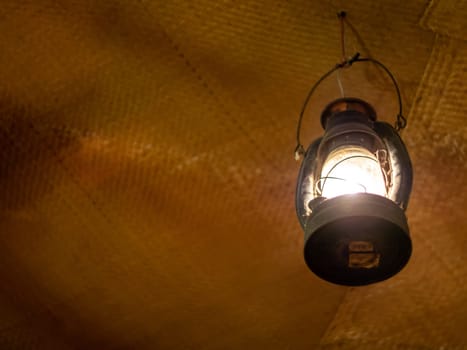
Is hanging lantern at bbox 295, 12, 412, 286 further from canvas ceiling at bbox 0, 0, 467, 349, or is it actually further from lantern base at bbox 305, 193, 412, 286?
canvas ceiling at bbox 0, 0, 467, 349

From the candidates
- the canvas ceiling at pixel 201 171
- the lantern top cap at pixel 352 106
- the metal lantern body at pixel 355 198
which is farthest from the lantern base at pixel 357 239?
the canvas ceiling at pixel 201 171

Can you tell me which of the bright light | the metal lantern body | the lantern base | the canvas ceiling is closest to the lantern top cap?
the metal lantern body

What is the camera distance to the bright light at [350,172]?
135cm

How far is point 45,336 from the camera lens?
2.66 metres

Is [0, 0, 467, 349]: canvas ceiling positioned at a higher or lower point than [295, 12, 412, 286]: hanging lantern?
higher

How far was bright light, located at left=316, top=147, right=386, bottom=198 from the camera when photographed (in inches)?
53.1

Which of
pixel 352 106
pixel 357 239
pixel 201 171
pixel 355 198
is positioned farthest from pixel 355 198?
pixel 201 171

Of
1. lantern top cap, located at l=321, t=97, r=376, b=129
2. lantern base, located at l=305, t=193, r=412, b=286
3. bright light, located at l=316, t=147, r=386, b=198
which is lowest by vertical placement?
lantern base, located at l=305, t=193, r=412, b=286

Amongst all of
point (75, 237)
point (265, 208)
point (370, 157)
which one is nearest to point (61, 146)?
point (75, 237)

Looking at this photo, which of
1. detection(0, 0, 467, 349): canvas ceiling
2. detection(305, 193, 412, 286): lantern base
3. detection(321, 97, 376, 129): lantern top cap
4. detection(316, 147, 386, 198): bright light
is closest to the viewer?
detection(305, 193, 412, 286): lantern base

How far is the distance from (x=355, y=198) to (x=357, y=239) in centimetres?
11

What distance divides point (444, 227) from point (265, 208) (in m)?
0.80

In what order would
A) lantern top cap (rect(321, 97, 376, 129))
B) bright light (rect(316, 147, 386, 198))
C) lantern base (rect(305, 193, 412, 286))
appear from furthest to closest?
1. lantern top cap (rect(321, 97, 376, 129))
2. bright light (rect(316, 147, 386, 198))
3. lantern base (rect(305, 193, 412, 286))

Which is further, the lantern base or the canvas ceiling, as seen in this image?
the canvas ceiling
